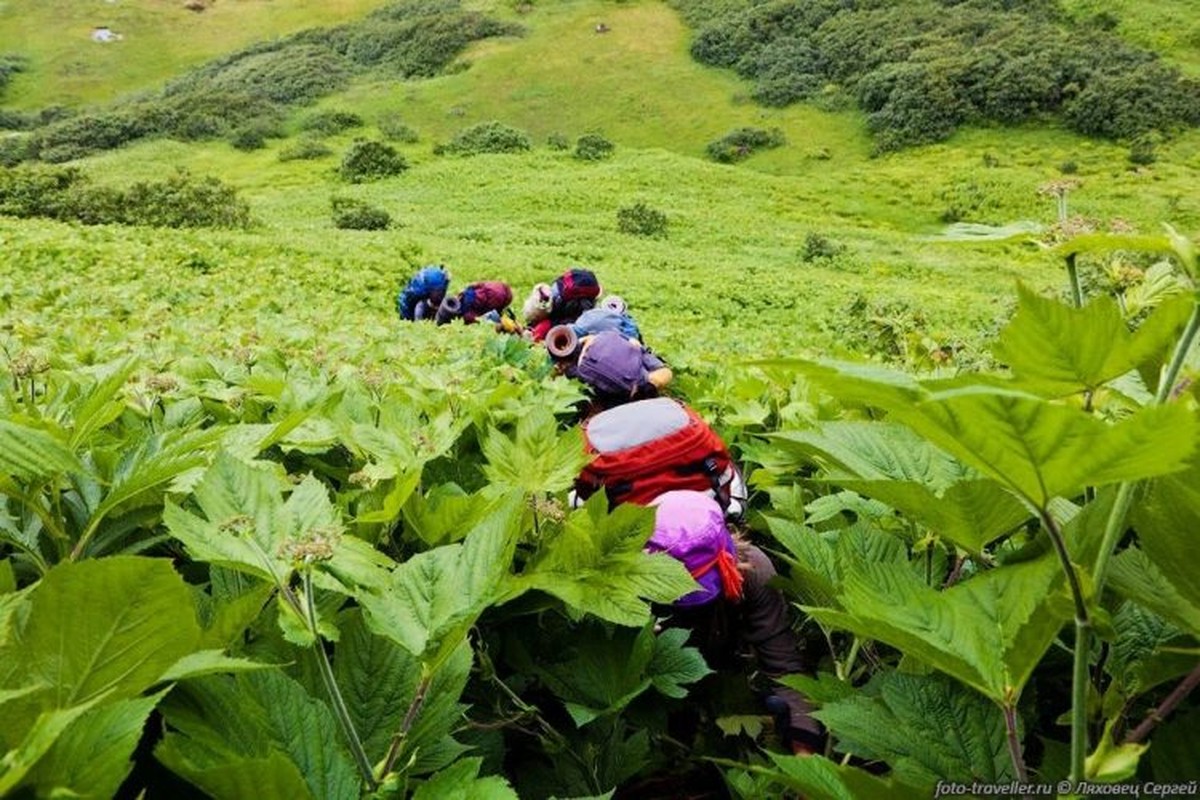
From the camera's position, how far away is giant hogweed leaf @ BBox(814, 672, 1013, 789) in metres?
0.93

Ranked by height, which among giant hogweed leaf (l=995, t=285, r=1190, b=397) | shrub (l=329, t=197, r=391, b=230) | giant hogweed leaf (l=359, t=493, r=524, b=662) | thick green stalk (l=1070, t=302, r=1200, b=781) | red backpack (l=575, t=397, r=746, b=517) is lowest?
shrub (l=329, t=197, r=391, b=230)

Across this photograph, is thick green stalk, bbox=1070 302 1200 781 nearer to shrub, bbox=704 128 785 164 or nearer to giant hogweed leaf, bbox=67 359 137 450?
giant hogweed leaf, bbox=67 359 137 450

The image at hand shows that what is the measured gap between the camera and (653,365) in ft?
11.6

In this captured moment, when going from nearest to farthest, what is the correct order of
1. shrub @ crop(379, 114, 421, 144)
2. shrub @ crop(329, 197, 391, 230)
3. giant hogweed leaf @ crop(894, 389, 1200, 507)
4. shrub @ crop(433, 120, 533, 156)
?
giant hogweed leaf @ crop(894, 389, 1200, 507)
shrub @ crop(329, 197, 391, 230)
shrub @ crop(433, 120, 533, 156)
shrub @ crop(379, 114, 421, 144)

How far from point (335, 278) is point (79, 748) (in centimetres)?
1165

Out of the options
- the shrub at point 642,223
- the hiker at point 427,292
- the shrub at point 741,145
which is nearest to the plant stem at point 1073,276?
the hiker at point 427,292

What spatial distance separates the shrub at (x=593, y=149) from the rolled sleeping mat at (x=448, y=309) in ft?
104

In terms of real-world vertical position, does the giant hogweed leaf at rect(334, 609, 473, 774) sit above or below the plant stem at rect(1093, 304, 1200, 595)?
below

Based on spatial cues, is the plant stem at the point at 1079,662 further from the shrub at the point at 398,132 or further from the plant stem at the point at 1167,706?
the shrub at the point at 398,132

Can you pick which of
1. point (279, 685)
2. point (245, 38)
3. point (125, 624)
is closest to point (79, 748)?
point (125, 624)

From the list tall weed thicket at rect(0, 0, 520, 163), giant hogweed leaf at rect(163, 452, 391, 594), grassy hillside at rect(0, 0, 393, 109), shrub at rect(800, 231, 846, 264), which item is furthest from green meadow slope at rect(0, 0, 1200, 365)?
tall weed thicket at rect(0, 0, 520, 163)

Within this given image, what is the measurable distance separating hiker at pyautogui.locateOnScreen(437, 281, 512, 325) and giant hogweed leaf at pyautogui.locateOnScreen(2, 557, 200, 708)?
811cm

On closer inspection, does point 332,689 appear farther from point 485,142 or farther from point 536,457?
point 485,142

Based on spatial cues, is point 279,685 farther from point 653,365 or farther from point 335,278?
point 335,278
